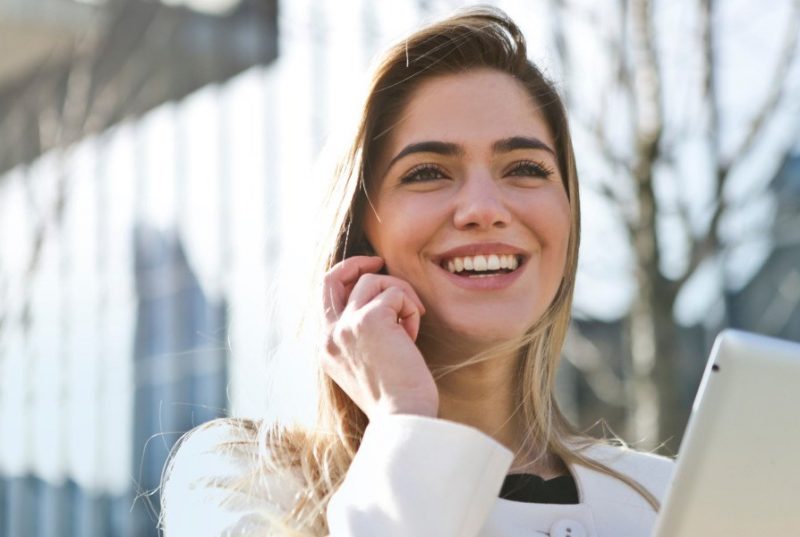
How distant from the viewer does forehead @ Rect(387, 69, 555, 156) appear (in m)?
2.30

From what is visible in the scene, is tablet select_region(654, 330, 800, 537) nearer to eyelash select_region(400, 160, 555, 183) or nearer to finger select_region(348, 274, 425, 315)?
finger select_region(348, 274, 425, 315)

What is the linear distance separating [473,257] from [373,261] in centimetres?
19

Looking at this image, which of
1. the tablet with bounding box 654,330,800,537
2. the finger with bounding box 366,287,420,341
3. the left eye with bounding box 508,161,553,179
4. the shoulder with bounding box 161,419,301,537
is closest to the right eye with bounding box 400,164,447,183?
the left eye with bounding box 508,161,553,179

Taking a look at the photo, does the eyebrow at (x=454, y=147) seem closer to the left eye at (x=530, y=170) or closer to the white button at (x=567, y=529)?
the left eye at (x=530, y=170)

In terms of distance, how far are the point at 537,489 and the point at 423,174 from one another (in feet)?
1.91

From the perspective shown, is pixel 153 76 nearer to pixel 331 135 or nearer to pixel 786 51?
pixel 786 51

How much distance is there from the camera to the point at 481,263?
7.30 ft

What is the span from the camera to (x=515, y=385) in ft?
8.09

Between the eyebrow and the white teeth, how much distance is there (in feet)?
0.61

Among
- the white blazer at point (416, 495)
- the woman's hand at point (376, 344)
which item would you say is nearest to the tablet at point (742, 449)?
the white blazer at point (416, 495)

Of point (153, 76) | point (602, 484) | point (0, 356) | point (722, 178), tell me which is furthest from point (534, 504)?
point (153, 76)

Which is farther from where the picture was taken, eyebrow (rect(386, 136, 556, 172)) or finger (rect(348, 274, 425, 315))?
eyebrow (rect(386, 136, 556, 172))

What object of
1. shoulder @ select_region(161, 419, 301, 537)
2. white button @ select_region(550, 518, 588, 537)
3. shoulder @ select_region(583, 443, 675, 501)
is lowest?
white button @ select_region(550, 518, 588, 537)

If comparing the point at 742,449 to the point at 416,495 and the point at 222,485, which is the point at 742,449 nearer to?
the point at 416,495
